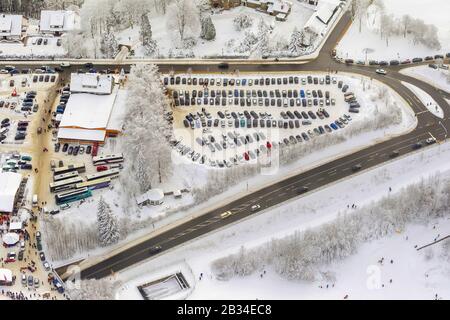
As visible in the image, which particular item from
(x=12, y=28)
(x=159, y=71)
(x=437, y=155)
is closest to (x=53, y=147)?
(x=159, y=71)

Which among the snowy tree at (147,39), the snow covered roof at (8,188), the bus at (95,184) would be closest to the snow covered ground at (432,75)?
the snowy tree at (147,39)

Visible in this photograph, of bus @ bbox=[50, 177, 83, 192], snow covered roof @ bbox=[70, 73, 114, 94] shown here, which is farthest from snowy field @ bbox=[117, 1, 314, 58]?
bus @ bbox=[50, 177, 83, 192]

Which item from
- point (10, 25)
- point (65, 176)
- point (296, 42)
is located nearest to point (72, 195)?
point (65, 176)

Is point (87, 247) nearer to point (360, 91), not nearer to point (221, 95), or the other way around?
point (221, 95)

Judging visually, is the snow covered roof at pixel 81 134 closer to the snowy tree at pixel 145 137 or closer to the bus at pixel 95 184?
the snowy tree at pixel 145 137

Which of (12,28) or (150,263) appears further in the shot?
(12,28)

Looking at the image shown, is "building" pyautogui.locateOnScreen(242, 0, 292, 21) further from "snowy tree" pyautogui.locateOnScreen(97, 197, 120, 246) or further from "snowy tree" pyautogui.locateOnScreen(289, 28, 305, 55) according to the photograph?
"snowy tree" pyautogui.locateOnScreen(97, 197, 120, 246)

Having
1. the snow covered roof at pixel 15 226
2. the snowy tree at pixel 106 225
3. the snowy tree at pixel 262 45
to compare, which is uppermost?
the snowy tree at pixel 262 45
